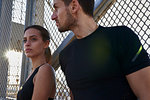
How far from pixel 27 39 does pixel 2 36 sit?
Result: 0.65 meters

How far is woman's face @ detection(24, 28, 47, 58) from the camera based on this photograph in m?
1.42

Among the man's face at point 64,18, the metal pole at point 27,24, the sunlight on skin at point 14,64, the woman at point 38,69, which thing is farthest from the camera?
the sunlight on skin at point 14,64

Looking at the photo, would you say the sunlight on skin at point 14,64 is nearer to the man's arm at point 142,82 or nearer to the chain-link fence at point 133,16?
the chain-link fence at point 133,16

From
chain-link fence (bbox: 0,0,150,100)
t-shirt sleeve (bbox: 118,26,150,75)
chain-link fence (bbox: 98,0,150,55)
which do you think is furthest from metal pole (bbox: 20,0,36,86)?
t-shirt sleeve (bbox: 118,26,150,75)

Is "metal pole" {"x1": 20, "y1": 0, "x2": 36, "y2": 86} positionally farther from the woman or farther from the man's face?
the man's face

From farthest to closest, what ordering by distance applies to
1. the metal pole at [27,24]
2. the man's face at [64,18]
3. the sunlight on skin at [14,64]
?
the sunlight on skin at [14,64], the metal pole at [27,24], the man's face at [64,18]

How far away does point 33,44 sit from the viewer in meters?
1.42

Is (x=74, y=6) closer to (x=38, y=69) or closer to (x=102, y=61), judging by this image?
(x=102, y=61)

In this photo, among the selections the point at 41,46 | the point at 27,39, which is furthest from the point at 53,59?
the point at 27,39

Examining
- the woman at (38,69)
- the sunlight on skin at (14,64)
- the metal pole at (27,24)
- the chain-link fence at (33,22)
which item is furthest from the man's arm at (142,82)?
the sunlight on skin at (14,64)

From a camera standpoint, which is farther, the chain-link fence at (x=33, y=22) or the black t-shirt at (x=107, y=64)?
the chain-link fence at (x=33, y=22)

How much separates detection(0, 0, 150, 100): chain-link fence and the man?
24 centimetres

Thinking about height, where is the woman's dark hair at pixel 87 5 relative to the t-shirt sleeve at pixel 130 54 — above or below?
above

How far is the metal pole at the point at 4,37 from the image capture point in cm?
187
